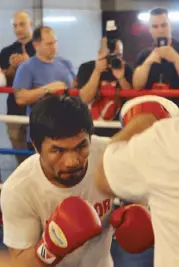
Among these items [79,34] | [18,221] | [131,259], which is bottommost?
[131,259]

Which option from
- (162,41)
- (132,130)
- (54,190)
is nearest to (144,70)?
(162,41)

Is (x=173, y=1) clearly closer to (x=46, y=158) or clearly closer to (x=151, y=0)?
(x=151, y=0)

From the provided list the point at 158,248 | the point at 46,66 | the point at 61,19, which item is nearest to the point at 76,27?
the point at 61,19

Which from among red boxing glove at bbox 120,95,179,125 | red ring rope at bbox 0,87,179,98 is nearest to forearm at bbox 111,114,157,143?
red boxing glove at bbox 120,95,179,125

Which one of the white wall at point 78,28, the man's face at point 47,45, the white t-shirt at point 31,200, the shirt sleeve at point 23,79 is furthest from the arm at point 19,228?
the white wall at point 78,28

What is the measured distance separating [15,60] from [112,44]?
23.6 inches

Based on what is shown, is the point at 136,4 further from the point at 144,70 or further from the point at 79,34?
the point at 144,70

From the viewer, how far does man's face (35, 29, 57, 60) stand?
243 centimetres

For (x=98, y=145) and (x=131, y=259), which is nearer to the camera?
(x=98, y=145)

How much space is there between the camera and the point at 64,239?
1.16 metres

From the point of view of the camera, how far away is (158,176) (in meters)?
0.81

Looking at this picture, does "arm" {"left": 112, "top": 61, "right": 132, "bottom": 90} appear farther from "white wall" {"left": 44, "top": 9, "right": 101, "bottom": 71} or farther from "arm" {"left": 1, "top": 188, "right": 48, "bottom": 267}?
Answer: "white wall" {"left": 44, "top": 9, "right": 101, "bottom": 71}

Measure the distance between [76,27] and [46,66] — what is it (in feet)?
7.67

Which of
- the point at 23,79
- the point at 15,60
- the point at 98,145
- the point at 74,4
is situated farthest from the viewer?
the point at 74,4
